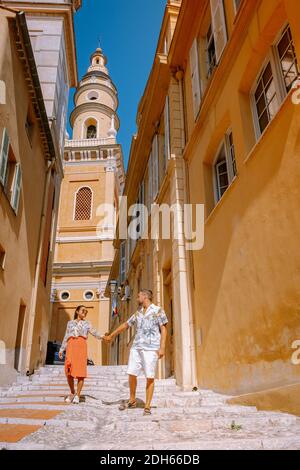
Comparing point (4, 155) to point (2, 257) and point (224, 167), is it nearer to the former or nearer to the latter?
point (2, 257)

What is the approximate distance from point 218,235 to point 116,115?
38.5 metres

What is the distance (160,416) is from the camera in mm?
4746

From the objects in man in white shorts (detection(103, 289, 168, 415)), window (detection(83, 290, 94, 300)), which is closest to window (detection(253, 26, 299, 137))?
man in white shorts (detection(103, 289, 168, 415))

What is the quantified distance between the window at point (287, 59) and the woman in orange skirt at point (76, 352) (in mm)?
4926

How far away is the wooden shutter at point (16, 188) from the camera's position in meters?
10.2

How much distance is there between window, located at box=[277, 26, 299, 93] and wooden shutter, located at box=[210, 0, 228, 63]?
181 centimetres

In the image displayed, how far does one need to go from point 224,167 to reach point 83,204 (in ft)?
96.1

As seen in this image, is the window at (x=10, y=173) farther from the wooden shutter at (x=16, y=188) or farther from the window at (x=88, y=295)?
the window at (x=88, y=295)

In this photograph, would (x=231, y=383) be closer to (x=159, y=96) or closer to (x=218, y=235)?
(x=218, y=235)

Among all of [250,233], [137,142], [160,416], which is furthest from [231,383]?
[137,142]

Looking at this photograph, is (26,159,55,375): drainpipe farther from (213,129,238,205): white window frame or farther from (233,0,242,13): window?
(233,0,242,13): window

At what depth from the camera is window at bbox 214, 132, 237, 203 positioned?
25.0 feet

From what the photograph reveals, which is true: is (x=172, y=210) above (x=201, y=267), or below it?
above
